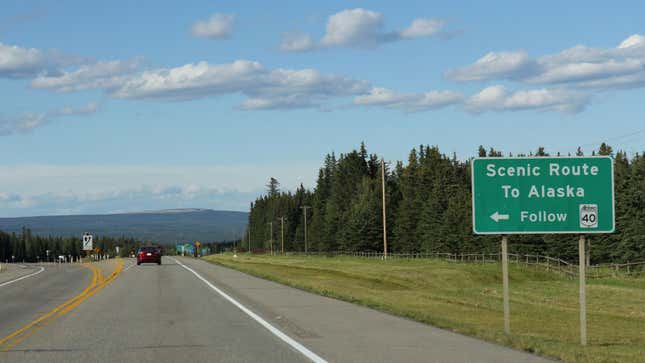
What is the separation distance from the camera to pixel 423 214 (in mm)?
111250

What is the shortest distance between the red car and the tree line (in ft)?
123

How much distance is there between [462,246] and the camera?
3935 inches

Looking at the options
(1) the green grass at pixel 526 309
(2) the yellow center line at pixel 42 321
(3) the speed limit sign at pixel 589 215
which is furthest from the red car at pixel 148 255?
(3) the speed limit sign at pixel 589 215

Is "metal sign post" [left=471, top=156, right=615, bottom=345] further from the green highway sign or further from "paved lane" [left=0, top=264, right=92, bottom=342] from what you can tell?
"paved lane" [left=0, top=264, right=92, bottom=342]

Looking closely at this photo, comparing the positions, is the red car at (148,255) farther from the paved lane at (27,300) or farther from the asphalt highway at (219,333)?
the asphalt highway at (219,333)

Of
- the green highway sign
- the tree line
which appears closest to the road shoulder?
the green highway sign

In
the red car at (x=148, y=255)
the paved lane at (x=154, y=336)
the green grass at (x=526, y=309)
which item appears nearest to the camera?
the paved lane at (x=154, y=336)

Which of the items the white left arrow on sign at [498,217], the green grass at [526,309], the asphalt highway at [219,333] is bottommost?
the green grass at [526,309]

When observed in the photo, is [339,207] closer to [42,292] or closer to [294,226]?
[294,226]

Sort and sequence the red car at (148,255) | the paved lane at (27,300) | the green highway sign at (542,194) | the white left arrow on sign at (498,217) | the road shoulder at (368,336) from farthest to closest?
the red car at (148,255) → the paved lane at (27,300) → the white left arrow on sign at (498,217) → the green highway sign at (542,194) → the road shoulder at (368,336)

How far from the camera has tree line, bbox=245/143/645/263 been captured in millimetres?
89688

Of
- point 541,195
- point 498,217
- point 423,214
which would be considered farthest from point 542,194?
point 423,214

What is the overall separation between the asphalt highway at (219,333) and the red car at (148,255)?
39287mm

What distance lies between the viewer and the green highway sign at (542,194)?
53.0 ft
